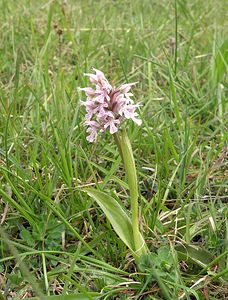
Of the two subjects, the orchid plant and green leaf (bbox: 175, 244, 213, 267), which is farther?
green leaf (bbox: 175, 244, 213, 267)

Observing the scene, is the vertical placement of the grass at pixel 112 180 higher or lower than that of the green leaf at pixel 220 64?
lower

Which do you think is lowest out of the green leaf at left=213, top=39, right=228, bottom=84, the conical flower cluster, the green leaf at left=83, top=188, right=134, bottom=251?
the green leaf at left=83, top=188, right=134, bottom=251

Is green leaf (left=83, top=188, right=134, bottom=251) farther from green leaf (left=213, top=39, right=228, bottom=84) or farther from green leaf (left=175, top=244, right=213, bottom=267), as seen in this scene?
green leaf (left=213, top=39, right=228, bottom=84)

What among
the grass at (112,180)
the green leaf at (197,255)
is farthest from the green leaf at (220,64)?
the green leaf at (197,255)

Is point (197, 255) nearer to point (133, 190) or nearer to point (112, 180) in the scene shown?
point (133, 190)

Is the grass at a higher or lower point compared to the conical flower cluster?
lower

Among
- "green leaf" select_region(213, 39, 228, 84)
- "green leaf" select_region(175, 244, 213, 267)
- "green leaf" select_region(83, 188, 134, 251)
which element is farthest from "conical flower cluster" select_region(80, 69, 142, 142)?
"green leaf" select_region(213, 39, 228, 84)

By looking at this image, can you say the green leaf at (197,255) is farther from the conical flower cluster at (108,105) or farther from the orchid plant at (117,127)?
the conical flower cluster at (108,105)

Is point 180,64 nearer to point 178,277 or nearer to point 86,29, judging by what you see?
point 86,29

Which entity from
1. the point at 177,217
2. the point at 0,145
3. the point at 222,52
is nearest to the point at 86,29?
the point at 222,52
